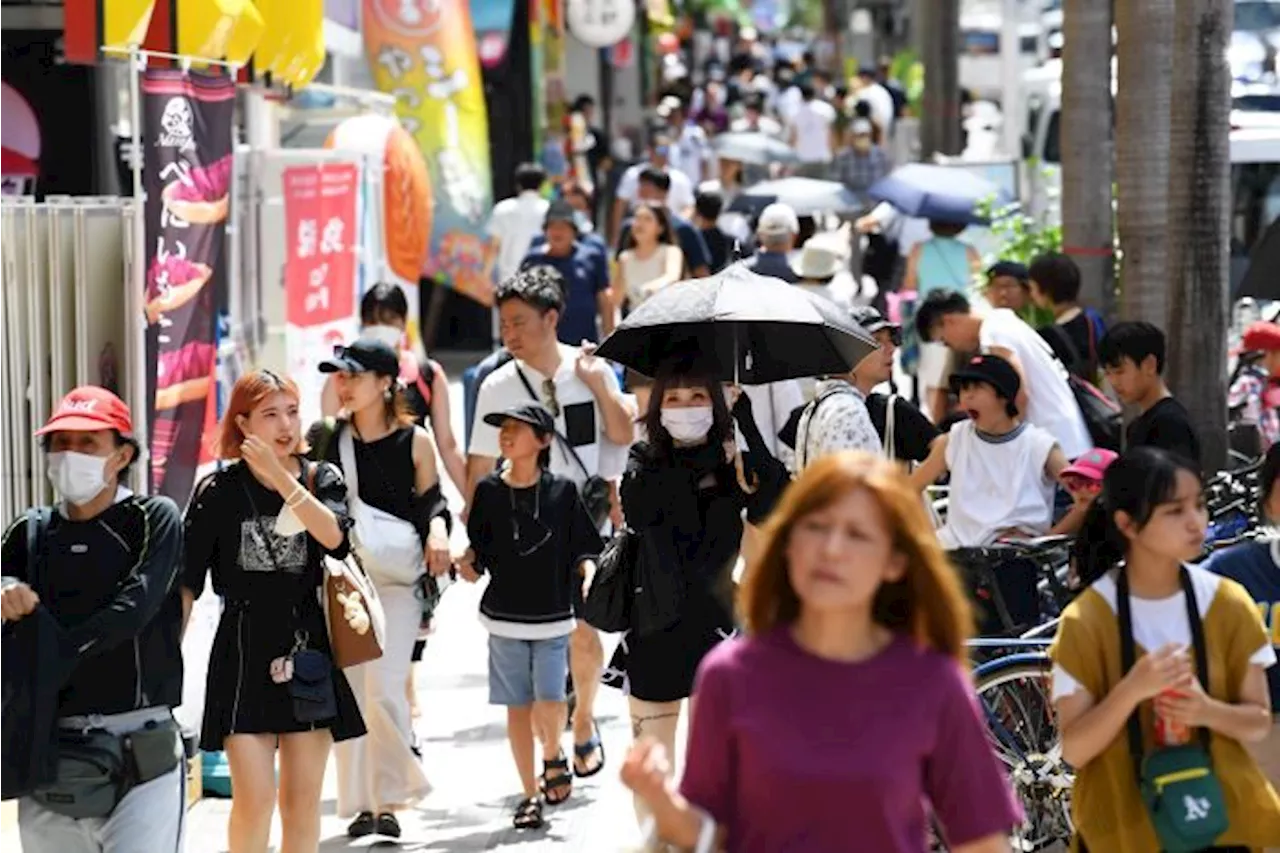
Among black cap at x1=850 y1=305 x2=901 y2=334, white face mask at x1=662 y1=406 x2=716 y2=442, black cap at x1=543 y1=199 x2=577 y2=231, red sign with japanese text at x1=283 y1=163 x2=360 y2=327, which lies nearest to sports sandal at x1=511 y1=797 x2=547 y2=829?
white face mask at x1=662 y1=406 x2=716 y2=442

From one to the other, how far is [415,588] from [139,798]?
2.70 metres

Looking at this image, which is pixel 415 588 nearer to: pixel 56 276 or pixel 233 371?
pixel 56 276

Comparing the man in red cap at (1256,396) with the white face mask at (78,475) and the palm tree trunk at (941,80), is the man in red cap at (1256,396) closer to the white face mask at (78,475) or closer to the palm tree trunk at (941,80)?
the white face mask at (78,475)

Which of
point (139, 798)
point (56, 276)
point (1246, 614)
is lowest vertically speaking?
point (139, 798)

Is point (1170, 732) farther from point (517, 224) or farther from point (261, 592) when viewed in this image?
point (517, 224)

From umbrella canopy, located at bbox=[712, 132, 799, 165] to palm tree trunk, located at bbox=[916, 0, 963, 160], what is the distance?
1631 millimetres

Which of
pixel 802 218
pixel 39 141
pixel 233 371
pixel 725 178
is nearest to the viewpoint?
pixel 233 371

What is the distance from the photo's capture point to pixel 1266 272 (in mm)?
10867

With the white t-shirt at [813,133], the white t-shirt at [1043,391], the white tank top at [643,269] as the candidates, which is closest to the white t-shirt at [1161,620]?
the white t-shirt at [1043,391]

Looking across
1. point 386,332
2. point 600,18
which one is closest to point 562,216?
point 386,332

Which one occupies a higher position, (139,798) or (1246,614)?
(1246,614)

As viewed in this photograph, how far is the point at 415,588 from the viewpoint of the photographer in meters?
9.65

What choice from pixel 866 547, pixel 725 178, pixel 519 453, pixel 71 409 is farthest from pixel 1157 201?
pixel 725 178

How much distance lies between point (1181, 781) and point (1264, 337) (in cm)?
532
